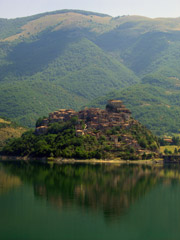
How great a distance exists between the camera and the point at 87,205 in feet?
203

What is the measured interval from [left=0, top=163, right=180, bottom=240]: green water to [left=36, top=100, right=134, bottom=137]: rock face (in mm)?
43749

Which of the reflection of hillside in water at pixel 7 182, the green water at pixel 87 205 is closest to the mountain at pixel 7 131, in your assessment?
the green water at pixel 87 205

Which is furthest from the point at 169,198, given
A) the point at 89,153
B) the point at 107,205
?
the point at 89,153

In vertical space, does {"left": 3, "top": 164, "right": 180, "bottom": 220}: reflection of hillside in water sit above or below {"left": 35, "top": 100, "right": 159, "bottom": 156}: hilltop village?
below

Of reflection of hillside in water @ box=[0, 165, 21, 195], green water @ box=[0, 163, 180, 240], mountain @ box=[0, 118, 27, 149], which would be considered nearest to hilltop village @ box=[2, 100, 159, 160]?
mountain @ box=[0, 118, 27, 149]

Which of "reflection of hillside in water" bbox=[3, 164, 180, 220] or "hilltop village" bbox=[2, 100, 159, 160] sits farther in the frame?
"hilltop village" bbox=[2, 100, 159, 160]

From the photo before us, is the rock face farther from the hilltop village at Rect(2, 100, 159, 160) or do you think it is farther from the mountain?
the mountain

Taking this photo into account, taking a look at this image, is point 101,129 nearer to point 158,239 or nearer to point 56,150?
point 56,150

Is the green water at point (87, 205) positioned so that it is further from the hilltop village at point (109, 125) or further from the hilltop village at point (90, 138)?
the hilltop village at point (109, 125)

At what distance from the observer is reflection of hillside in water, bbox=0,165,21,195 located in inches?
2824

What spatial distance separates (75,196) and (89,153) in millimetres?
55023

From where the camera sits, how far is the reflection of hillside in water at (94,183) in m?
63.5

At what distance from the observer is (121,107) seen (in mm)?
156750

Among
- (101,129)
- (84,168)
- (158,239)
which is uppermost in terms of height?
(101,129)
